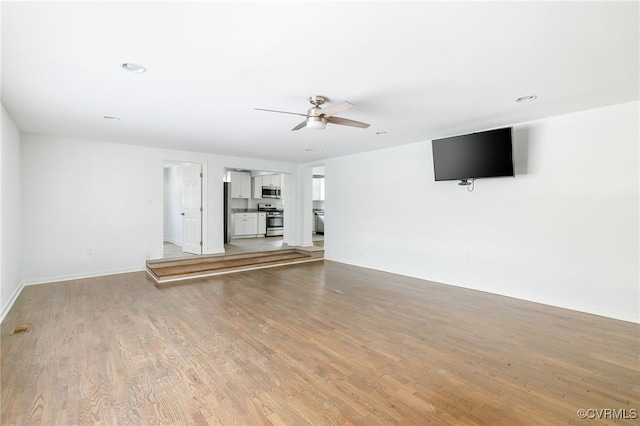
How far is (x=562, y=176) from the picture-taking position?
3861 mm

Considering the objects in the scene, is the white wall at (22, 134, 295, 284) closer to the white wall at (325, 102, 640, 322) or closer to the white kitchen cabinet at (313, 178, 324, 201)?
the white wall at (325, 102, 640, 322)

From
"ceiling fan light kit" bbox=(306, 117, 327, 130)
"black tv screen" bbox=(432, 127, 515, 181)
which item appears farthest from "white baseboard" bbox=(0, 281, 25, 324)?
"black tv screen" bbox=(432, 127, 515, 181)

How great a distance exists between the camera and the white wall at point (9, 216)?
11.4 feet

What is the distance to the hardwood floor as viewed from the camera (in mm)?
1912

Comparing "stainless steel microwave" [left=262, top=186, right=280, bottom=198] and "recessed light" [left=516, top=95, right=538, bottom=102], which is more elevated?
"recessed light" [left=516, top=95, right=538, bottom=102]

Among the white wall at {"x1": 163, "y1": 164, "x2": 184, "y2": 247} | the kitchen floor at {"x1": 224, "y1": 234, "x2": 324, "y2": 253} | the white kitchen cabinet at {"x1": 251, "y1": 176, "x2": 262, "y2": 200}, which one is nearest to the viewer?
the kitchen floor at {"x1": 224, "y1": 234, "x2": 324, "y2": 253}

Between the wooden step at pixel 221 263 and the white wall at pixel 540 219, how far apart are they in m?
2.18

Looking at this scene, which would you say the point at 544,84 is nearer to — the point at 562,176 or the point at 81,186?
the point at 562,176

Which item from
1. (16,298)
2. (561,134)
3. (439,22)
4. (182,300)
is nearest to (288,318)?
(182,300)

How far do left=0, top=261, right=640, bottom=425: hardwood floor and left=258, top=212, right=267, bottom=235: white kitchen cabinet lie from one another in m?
6.37

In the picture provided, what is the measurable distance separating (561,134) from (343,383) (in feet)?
13.4

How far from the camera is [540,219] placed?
4055mm

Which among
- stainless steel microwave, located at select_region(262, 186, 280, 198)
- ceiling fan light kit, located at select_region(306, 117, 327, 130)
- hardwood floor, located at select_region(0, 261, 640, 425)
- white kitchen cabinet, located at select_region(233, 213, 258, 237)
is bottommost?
hardwood floor, located at select_region(0, 261, 640, 425)

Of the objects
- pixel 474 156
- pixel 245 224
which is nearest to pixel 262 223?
pixel 245 224
